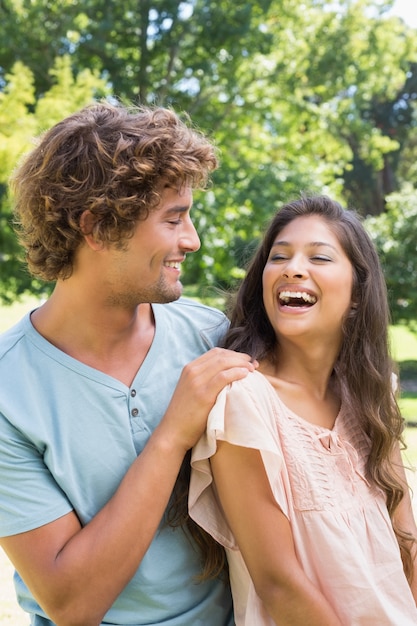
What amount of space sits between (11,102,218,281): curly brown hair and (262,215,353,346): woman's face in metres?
0.36

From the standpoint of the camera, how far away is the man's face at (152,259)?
87.8 inches

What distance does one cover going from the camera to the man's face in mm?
2230

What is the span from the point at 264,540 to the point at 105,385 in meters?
0.62

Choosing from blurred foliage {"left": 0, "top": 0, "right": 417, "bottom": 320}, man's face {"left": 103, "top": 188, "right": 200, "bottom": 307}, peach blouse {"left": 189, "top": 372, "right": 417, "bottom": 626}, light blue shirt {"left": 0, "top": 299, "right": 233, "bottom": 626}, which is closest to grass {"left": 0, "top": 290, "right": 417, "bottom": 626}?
peach blouse {"left": 189, "top": 372, "right": 417, "bottom": 626}

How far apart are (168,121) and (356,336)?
91 cm

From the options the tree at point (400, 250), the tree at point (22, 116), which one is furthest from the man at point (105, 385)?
the tree at point (400, 250)

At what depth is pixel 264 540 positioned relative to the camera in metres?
2.00

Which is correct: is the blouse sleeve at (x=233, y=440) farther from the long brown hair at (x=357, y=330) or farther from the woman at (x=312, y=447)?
the long brown hair at (x=357, y=330)

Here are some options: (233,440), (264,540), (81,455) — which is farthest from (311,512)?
(81,455)

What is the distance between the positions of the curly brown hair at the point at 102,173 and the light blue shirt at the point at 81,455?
13.3 inches

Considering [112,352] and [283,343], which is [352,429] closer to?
[283,343]

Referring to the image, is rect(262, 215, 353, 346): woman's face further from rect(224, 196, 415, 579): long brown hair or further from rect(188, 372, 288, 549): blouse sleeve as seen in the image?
rect(188, 372, 288, 549): blouse sleeve

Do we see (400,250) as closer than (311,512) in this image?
No

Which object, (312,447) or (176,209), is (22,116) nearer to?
(176,209)
